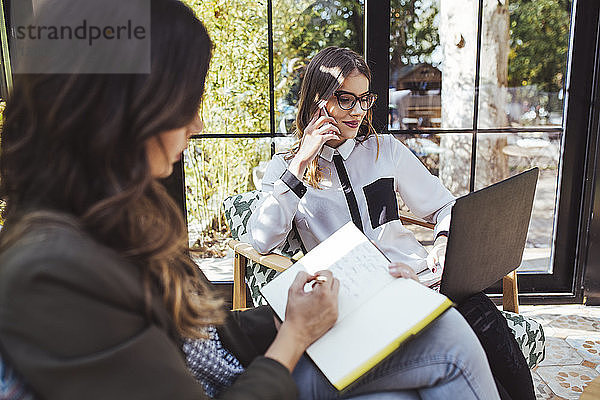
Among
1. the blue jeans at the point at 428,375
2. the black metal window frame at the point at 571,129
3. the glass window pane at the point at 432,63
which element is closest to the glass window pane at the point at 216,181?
the black metal window frame at the point at 571,129

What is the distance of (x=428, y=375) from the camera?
1.05 meters

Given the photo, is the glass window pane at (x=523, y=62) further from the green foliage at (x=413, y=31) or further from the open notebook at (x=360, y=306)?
the open notebook at (x=360, y=306)

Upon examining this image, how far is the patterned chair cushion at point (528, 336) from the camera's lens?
4.99ft

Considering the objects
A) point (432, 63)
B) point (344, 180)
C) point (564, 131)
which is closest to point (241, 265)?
point (344, 180)

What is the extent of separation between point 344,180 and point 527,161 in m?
1.32

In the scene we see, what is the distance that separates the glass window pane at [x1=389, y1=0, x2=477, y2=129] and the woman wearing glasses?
2.12 feet

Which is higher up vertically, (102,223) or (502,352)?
(102,223)

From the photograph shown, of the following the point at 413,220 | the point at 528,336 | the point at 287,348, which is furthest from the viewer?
the point at 413,220

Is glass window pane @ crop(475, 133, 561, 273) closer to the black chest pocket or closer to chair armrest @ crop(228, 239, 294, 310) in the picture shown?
the black chest pocket

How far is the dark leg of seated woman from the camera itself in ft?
4.43

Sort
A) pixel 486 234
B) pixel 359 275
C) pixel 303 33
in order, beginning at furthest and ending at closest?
pixel 303 33 < pixel 486 234 < pixel 359 275

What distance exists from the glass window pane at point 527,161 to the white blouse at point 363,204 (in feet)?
2.66

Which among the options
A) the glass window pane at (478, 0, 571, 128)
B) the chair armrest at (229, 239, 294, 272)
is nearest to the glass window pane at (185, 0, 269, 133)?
the chair armrest at (229, 239, 294, 272)

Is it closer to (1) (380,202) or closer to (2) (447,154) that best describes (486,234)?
(1) (380,202)
